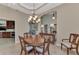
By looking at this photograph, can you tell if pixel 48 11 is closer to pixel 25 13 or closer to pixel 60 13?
pixel 60 13

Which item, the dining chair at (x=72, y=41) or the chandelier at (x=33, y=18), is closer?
the dining chair at (x=72, y=41)

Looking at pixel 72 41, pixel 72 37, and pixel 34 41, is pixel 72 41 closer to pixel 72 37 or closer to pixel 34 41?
pixel 72 37

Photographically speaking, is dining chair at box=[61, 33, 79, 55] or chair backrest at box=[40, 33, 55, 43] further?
chair backrest at box=[40, 33, 55, 43]

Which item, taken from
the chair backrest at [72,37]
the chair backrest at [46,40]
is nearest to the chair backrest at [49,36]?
the chair backrest at [46,40]

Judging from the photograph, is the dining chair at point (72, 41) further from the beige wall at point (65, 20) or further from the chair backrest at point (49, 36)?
the chair backrest at point (49, 36)

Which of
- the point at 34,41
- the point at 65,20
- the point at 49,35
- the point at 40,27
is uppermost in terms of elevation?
the point at 65,20

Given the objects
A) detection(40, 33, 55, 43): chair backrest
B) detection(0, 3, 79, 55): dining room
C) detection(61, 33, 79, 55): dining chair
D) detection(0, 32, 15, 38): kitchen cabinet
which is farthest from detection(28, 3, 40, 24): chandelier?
detection(61, 33, 79, 55): dining chair

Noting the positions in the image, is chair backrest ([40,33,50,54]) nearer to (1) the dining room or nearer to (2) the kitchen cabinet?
(1) the dining room

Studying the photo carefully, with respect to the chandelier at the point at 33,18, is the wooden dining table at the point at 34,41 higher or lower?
lower

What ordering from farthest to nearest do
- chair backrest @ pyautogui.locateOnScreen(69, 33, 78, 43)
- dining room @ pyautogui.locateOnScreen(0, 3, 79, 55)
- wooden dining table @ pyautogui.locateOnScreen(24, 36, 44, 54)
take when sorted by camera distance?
1. wooden dining table @ pyautogui.locateOnScreen(24, 36, 44, 54)
2. dining room @ pyautogui.locateOnScreen(0, 3, 79, 55)
3. chair backrest @ pyautogui.locateOnScreen(69, 33, 78, 43)

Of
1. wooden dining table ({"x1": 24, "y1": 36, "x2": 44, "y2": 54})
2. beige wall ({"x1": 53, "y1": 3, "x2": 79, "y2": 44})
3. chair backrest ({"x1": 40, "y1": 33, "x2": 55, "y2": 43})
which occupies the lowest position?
wooden dining table ({"x1": 24, "y1": 36, "x2": 44, "y2": 54})

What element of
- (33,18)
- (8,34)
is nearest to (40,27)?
(33,18)

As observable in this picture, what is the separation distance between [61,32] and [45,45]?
418 mm

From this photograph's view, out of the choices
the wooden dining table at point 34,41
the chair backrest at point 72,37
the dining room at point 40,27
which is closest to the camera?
the chair backrest at point 72,37
